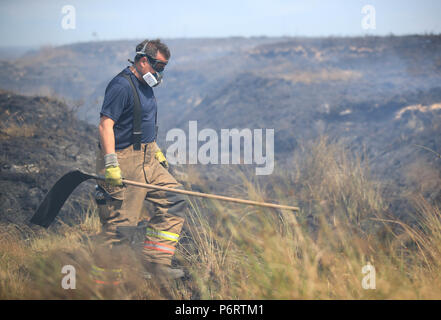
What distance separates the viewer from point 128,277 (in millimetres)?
3047

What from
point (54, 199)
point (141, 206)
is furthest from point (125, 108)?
point (54, 199)

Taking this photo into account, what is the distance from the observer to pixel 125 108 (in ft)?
10.7

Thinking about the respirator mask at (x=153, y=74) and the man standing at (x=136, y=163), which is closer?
the man standing at (x=136, y=163)

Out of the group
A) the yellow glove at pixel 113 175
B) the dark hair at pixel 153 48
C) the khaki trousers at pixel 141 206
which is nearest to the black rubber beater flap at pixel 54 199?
the khaki trousers at pixel 141 206

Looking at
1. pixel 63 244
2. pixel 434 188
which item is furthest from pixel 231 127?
pixel 63 244

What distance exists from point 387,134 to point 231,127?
226 inches

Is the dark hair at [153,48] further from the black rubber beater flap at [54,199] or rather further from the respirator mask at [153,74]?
the black rubber beater flap at [54,199]

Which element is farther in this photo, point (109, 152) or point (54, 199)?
point (54, 199)

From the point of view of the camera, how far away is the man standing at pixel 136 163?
3.13m

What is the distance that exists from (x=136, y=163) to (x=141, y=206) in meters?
0.37

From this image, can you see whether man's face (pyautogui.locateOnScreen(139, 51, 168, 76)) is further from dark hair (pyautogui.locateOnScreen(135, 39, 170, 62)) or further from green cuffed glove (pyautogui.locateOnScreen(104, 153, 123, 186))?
green cuffed glove (pyautogui.locateOnScreen(104, 153, 123, 186))

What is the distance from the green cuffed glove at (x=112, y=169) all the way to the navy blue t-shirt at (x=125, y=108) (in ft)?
0.84

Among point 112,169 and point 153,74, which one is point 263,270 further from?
point 153,74

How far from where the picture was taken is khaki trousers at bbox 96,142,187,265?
3213mm
